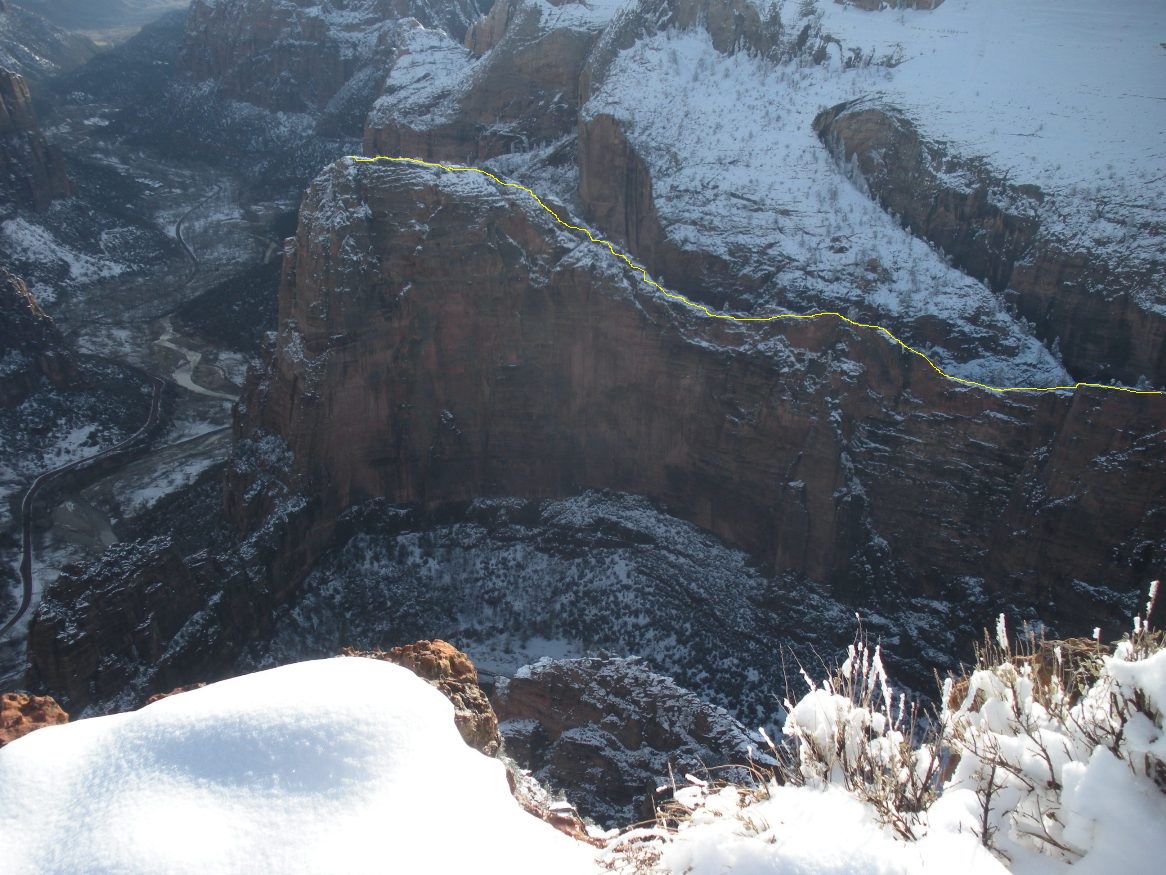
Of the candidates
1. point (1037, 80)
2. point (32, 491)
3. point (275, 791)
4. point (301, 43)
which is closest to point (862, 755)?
point (275, 791)

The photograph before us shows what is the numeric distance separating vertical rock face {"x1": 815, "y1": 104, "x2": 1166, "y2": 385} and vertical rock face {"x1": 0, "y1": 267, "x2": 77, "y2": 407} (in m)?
54.1

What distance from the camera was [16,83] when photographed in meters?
85.6

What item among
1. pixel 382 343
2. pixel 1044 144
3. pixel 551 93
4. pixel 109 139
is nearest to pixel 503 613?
pixel 382 343

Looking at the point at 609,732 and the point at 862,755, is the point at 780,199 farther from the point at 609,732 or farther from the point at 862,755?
the point at 862,755

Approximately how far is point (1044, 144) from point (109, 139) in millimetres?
120172

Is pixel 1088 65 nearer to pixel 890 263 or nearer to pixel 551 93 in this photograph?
A: pixel 890 263

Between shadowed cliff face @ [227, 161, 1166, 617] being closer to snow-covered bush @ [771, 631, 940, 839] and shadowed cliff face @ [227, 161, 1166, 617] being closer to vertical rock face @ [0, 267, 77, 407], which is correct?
vertical rock face @ [0, 267, 77, 407]

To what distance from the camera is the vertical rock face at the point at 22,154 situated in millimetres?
84619

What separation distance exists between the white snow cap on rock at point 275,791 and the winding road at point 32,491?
121 feet

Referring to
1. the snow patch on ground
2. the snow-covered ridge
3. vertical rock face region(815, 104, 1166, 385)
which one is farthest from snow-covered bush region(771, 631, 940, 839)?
the snow patch on ground

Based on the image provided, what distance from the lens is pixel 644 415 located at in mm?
41312

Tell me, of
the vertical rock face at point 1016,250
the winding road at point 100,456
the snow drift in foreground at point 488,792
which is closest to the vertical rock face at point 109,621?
the winding road at point 100,456

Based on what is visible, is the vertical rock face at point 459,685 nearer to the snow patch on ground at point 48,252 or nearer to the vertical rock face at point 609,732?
the vertical rock face at point 609,732

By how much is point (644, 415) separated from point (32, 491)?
37.7 m
